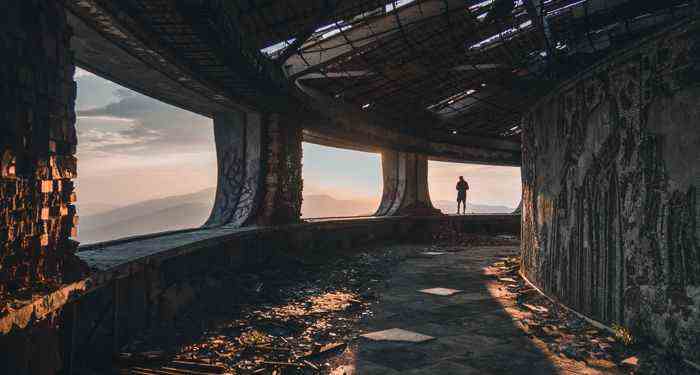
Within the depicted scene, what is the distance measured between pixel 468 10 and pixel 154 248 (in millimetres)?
6199

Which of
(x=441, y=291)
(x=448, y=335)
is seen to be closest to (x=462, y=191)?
(x=441, y=291)

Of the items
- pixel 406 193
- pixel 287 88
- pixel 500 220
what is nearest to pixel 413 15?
pixel 287 88

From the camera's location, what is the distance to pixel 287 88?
792cm

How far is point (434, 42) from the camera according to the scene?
9.25 m

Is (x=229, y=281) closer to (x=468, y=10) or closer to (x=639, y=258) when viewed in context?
(x=639, y=258)

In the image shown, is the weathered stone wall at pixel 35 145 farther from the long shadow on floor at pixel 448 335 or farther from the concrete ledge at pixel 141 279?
the long shadow on floor at pixel 448 335

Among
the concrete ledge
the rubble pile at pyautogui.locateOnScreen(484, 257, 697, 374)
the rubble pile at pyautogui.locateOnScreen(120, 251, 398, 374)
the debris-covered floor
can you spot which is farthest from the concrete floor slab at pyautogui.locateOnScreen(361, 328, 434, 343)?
the concrete ledge

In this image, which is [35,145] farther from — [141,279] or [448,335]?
[448,335]

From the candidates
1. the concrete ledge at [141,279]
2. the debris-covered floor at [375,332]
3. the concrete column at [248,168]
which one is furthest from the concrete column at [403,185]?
the debris-covered floor at [375,332]

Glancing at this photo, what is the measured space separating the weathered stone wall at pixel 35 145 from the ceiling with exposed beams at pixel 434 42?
9.13 ft

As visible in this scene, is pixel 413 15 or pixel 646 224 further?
pixel 413 15

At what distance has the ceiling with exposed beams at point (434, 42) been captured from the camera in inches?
258

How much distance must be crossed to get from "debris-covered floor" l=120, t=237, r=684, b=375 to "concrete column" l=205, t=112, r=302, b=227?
1400mm

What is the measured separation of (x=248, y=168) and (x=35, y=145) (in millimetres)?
6241
